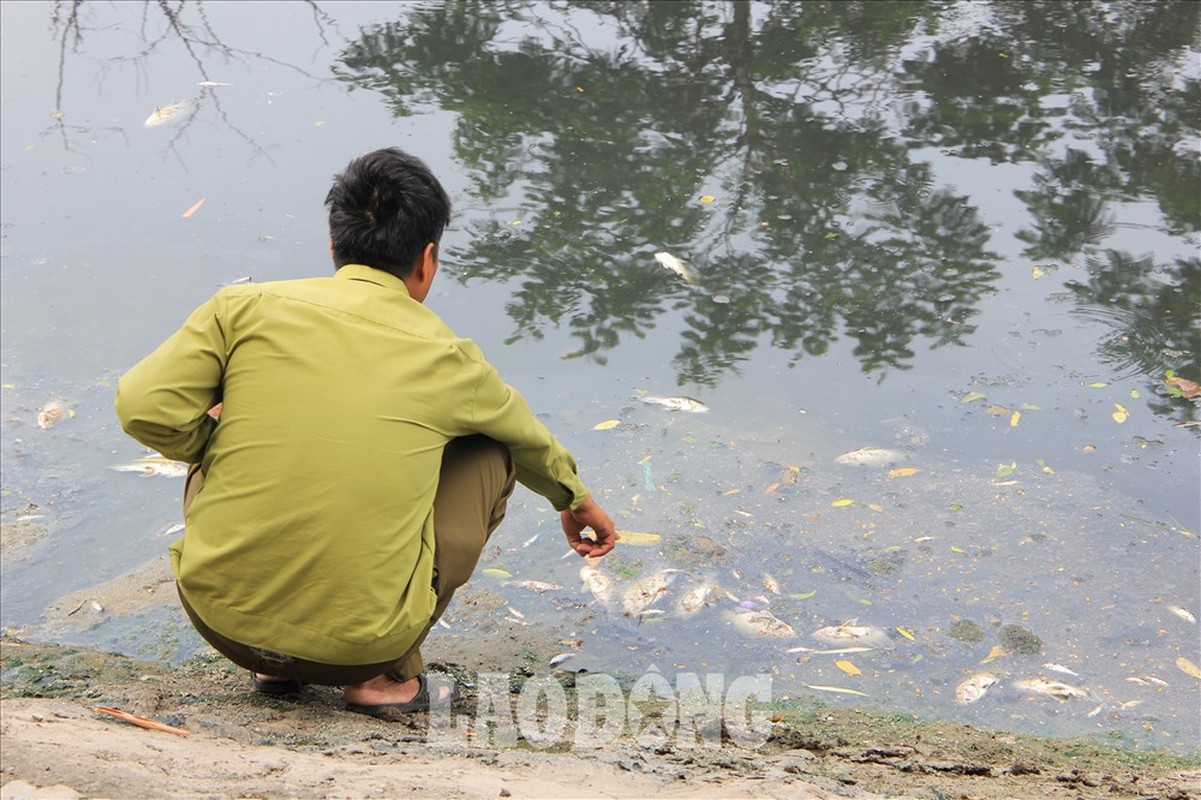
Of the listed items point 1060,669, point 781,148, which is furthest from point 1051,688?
point 781,148

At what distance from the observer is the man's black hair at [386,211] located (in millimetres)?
2559

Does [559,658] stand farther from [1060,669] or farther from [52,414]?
[52,414]

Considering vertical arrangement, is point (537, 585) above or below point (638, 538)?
below

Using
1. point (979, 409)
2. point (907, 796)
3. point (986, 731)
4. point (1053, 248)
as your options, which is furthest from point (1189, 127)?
point (907, 796)

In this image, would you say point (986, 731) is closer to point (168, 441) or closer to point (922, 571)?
point (922, 571)

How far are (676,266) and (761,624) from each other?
207cm

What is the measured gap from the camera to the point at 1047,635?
133 inches

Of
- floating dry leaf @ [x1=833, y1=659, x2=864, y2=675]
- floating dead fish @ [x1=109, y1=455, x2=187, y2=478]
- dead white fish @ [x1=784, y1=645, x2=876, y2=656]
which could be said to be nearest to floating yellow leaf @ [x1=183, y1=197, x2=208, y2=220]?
floating dead fish @ [x1=109, y1=455, x2=187, y2=478]

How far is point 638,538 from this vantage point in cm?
377

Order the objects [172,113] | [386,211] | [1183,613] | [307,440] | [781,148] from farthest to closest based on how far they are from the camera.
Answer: [172,113] < [781,148] < [1183,613] < [386,211] < [307,440]

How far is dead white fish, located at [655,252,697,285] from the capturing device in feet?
16.6

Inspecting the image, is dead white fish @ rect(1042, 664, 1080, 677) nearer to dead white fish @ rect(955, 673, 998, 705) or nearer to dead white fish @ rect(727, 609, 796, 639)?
dead white fish @ rect(955, 673, 998, 705)

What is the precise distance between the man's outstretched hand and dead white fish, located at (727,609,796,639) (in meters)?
0.68

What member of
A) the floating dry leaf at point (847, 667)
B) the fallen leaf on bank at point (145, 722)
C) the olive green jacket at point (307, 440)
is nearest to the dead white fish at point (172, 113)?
the olive green jacket at point (307, 440)
